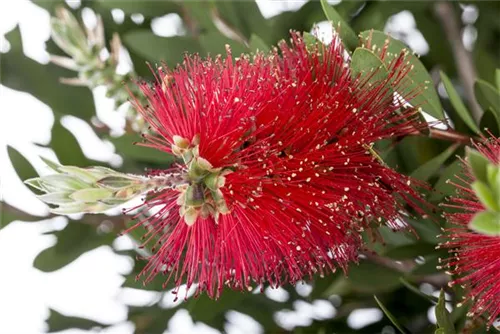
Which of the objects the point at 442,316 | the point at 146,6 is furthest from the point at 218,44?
the point at 442,316

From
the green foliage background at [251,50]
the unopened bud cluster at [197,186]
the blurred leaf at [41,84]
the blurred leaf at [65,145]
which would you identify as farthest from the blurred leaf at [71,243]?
the unopened bud cluster at [197,186]

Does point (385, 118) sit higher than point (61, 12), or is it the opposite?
point (61, 12)

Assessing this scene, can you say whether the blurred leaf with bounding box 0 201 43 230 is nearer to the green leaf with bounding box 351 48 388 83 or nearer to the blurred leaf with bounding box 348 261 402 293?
the blurred leaf with bounding box 348 261 402 293

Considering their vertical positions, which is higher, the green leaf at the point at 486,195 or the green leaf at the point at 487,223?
the green leaf at the point at 486,195

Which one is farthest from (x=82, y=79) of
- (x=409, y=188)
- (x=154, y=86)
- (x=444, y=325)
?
(x=444, y=325)

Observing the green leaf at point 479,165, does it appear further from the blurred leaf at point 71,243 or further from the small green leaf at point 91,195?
the blurred leaf at point 71,243

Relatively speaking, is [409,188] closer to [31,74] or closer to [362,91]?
[362,91]
